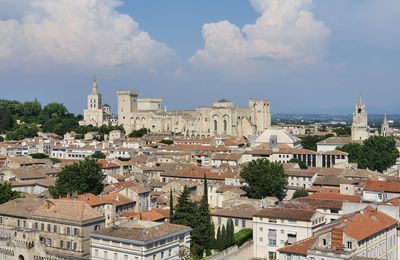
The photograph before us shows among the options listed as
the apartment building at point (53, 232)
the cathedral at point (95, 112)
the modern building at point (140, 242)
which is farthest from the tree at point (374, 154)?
the cathedral at point (95, 112)

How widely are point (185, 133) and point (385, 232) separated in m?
108

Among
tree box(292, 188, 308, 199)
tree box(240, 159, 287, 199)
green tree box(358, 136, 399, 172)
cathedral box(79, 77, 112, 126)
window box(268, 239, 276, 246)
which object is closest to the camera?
window box(268, 239, 276, 246)

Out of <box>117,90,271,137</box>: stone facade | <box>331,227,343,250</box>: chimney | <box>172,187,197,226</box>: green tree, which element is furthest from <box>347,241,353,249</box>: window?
<box>117,90,271,137</box>: stone facade

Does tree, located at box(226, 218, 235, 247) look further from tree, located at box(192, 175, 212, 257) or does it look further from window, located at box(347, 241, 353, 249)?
window, located at box(347, 241, 353, 249)

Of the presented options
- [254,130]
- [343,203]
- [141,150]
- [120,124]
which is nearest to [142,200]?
[343,203]

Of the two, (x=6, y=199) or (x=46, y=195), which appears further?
(x=46, y=195)

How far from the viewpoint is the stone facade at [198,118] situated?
137875 millimetres

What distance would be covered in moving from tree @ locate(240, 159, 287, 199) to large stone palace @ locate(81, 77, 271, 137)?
240ft

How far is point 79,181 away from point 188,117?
299 feet

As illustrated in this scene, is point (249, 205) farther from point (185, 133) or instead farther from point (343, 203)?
point (185, 133)

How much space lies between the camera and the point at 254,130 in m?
140

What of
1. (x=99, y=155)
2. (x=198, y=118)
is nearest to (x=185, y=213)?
(x=99, y=155)

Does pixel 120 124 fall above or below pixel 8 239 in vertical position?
above

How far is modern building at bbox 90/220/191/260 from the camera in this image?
108 ft
